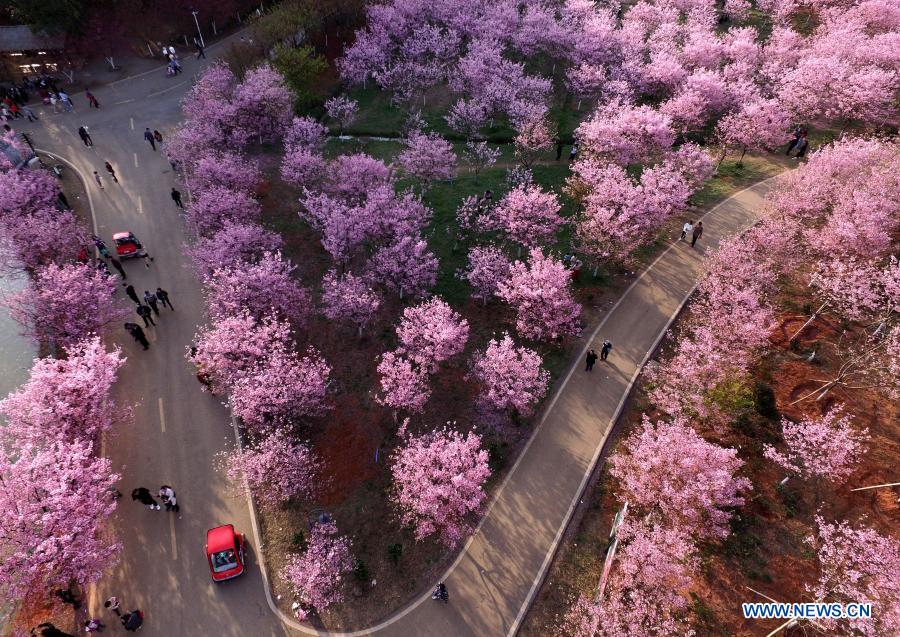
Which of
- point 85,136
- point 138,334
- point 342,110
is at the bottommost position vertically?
point 138,334

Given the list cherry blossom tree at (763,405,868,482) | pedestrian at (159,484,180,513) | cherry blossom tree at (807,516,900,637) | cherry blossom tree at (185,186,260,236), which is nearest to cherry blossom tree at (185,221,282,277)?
cherry blossom tree at (185,186,260,236)

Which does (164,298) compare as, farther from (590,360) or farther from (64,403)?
(590,360)

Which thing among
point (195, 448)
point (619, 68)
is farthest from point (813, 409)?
point (619, 68)

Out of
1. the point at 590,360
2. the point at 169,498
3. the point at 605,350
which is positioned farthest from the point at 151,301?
the point at 605,350

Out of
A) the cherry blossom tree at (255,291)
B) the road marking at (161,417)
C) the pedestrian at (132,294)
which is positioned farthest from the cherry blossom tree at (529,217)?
the pedestrian at (132,294)

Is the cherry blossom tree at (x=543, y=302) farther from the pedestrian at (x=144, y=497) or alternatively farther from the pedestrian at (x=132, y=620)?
the pedestrian at (x=132, y=620)

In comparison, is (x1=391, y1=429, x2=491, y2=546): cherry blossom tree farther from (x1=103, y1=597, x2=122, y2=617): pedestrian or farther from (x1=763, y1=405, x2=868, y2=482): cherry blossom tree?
(x1=763, y1=405, x2=868, y2=482): cherry blossom tree

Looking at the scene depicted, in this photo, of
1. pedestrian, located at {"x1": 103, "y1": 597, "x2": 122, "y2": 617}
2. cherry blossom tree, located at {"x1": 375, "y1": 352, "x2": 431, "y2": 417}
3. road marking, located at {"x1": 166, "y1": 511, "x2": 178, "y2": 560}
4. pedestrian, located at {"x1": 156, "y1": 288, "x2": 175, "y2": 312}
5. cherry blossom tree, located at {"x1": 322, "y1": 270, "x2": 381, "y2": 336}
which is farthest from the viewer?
pedestrian, located at {"x1": 156, "y1": 288, "x2": 175, "y2": 312}
